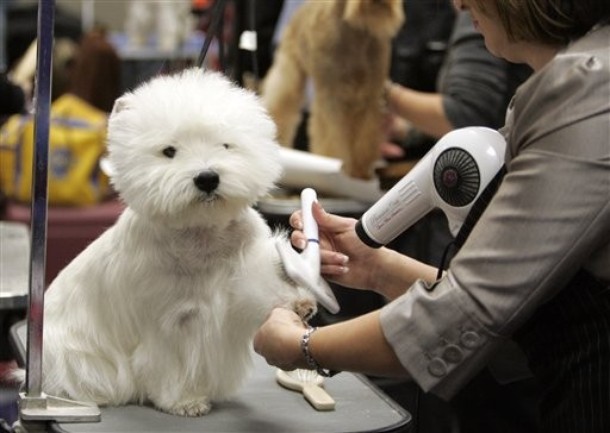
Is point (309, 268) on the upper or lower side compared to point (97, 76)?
upper

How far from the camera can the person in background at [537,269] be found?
99 centimetres

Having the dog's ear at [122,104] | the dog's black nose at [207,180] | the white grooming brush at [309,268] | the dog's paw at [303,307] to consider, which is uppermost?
the dog's ear at [122,104]

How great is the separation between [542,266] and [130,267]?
0.53 meters

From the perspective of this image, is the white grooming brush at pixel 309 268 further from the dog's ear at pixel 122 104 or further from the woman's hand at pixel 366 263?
the dog's ear at pixel 122 104

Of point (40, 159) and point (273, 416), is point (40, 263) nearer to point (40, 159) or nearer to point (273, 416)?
point (40, 159)

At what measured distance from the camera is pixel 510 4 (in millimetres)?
1082

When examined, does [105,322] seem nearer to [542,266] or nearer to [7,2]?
[542,266]

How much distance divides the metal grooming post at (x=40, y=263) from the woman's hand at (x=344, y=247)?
12.7 inches

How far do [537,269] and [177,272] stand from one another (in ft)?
1.58

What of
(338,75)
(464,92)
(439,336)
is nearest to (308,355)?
(439,336)

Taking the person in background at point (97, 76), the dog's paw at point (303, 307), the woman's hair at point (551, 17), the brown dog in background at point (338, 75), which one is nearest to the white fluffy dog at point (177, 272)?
the dog's paw at point (303, 307)

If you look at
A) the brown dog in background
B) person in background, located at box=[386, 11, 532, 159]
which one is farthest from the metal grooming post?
person in background, located at box=[386, 11, 532, 159]

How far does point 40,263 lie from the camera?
1194 millimetres

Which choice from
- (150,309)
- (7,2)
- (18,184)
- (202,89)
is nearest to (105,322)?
(150,309)
